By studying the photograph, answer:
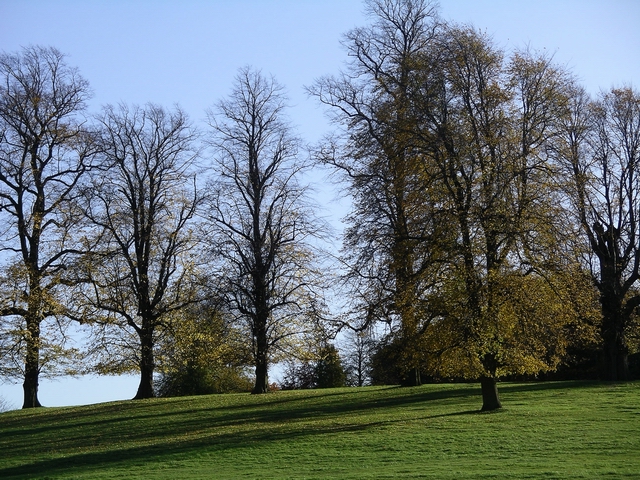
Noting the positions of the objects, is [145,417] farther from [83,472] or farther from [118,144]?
[118,144]

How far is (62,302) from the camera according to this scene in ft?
114

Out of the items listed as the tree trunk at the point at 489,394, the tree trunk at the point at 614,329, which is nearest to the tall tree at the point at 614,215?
the tree trunk at the point at 614,329

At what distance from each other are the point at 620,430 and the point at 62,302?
84.2 feet

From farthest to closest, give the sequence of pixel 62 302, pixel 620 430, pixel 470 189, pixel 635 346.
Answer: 1. pixel 635 346
2. pixel 62 302
3. pixel 470 189
4. pixel 620 430

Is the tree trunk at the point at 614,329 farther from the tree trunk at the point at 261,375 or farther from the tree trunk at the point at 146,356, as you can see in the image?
the tree trunk at the point at 146,356

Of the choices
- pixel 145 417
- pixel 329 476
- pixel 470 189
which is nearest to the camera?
pixel 329 476

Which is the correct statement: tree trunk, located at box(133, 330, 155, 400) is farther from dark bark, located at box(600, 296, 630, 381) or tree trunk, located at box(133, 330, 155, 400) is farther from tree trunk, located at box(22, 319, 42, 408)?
dark bark, located at box(600, 296, 630, 381)

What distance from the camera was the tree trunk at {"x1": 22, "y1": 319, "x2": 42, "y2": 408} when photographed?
110ft

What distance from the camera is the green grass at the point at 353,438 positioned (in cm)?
1669

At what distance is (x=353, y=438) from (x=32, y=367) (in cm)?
2033

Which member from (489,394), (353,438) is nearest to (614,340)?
(489,394)

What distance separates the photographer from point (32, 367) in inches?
1373

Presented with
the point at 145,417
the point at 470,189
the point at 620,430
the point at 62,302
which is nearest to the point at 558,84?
the point at 470,189

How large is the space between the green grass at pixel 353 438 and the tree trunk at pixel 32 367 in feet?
8.74
